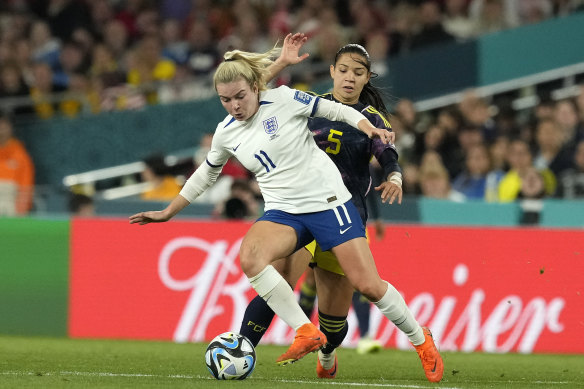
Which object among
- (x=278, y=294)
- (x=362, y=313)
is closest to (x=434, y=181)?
(x=362, y=313)

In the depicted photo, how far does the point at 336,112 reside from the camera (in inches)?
268

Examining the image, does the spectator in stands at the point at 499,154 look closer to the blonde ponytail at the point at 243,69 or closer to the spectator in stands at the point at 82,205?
the spectator in stands at the point at 82,205

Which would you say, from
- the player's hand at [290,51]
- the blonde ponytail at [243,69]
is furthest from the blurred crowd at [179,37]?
the blonde ponytail at [243,69]

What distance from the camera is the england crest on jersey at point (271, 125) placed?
6750 millimetres

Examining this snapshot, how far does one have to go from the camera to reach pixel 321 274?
24.4 ft

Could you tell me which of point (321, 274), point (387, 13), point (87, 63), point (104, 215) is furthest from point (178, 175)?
point (321, 274)

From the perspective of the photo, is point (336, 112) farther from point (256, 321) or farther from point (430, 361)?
point (430, 361)

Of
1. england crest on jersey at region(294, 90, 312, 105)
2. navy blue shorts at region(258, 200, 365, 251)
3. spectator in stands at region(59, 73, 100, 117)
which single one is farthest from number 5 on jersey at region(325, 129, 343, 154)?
spectator in stands at region(59, 73, 100, 117)

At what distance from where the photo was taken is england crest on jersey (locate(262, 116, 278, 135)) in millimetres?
6750

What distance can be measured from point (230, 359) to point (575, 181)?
21.1 ft

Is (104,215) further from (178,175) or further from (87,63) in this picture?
(87,63)

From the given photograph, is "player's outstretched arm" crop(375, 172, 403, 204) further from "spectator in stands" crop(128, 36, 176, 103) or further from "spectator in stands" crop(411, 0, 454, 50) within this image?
"spectator in stands" crop(128, 36, 176, 103)

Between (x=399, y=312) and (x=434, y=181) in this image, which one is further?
(x=434, y=181)

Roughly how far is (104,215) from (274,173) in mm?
5048
